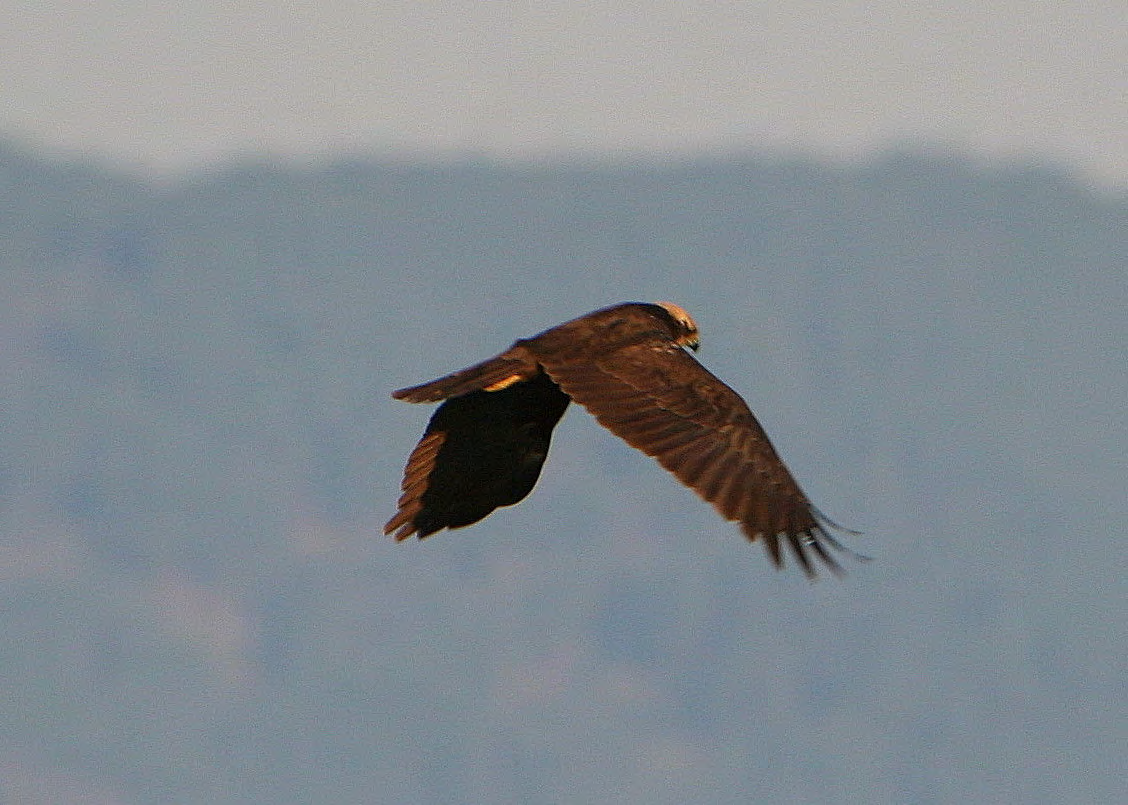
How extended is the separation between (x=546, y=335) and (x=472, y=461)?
1150 mm

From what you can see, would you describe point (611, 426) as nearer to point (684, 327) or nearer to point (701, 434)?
point (701, 434)

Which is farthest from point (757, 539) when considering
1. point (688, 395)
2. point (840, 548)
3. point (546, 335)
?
point (546, 335)

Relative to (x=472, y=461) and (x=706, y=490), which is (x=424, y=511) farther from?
(x=706, y=490)

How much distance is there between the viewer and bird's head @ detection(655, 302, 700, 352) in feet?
66.6

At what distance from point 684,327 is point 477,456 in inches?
91.2

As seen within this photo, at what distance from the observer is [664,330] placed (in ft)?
63.2

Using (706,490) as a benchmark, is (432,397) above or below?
above

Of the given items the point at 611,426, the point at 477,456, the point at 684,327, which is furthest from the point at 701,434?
the point at 684,327

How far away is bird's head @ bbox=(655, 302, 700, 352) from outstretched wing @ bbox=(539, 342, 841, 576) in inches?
82.8

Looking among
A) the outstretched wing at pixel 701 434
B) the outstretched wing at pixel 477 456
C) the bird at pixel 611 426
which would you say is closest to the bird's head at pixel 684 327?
the bird at pixel 611 426

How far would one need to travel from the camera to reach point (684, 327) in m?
20.5

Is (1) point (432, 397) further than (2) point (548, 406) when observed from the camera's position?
No

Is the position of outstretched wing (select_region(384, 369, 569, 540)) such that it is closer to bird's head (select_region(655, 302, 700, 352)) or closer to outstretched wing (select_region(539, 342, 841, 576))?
outstretched wing (select_region(539, 342, 841, 576))

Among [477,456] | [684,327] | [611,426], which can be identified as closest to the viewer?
[611,426]
